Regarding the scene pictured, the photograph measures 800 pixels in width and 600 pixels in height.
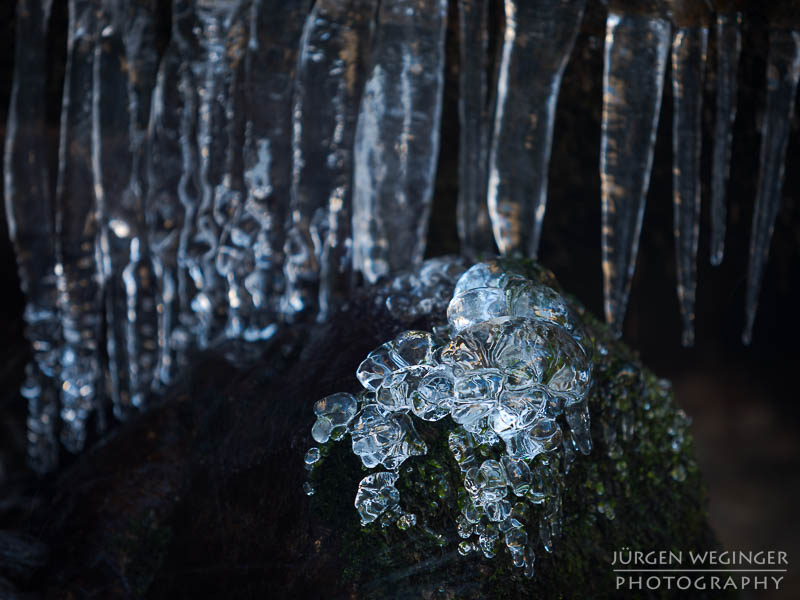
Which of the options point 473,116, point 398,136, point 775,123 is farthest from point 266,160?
point 775,123

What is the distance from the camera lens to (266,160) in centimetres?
199

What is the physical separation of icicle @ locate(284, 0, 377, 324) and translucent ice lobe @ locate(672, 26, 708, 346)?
0.83 meters

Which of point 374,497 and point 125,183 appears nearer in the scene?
point 374,497

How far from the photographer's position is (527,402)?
1.10 metres

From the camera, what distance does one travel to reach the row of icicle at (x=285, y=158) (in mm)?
1789

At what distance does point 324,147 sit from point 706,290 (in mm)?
1558

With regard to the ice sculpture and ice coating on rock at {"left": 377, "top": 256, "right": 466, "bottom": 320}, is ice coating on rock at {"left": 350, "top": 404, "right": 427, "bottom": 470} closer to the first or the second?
the ice sculpture

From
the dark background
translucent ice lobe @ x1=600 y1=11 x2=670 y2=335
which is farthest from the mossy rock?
the dark background

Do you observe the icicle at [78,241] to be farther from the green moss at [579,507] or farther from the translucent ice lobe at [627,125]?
the translucent ice lobe at [627,125]

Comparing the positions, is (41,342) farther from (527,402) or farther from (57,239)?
(527,402)

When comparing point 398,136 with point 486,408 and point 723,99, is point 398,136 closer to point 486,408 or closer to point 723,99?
point 723,99

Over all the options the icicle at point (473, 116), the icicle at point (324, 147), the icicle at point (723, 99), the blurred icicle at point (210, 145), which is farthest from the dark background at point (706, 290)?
the blurred icicle at point (210, 145)

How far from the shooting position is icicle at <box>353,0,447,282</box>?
1836 mm

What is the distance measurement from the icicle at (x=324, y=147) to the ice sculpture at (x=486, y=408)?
854 millimetres
